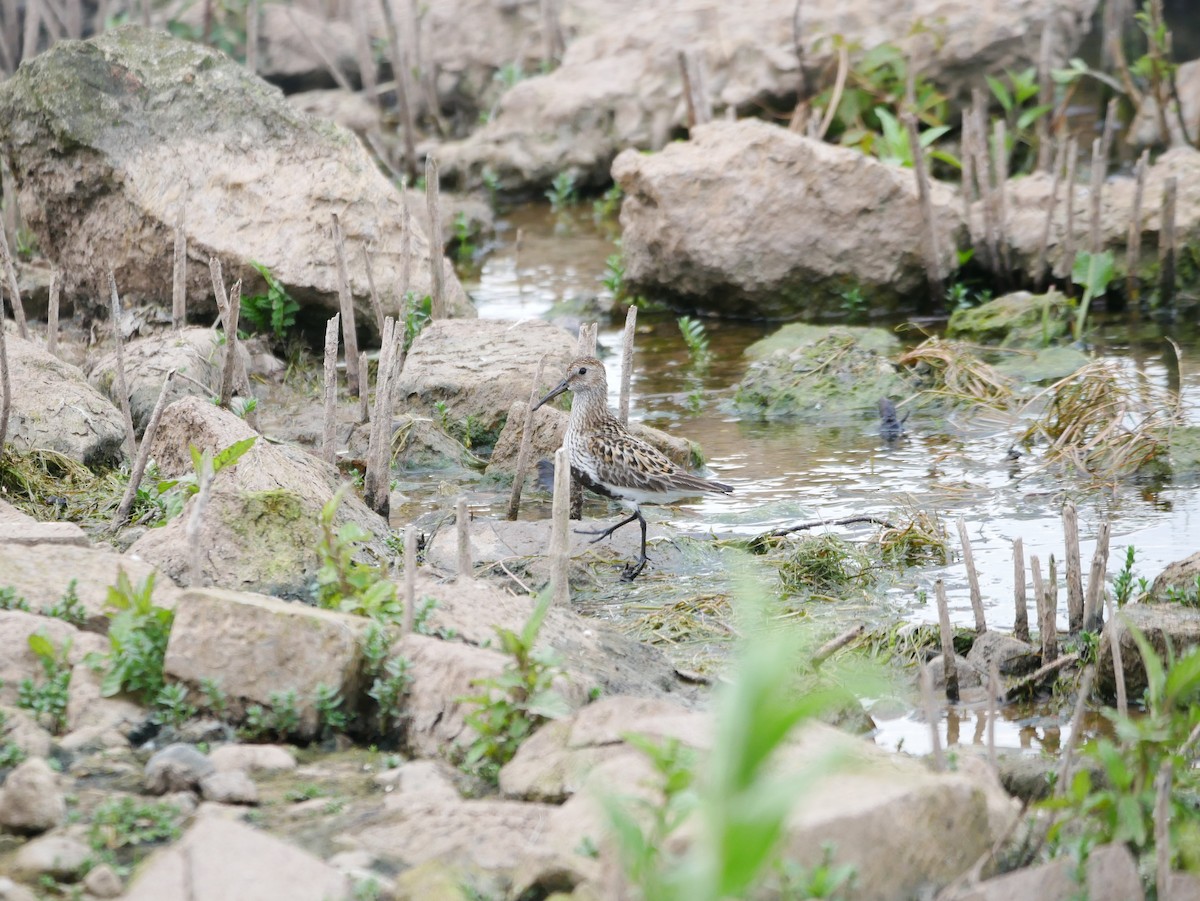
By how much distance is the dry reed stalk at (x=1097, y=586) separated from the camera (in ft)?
19.7

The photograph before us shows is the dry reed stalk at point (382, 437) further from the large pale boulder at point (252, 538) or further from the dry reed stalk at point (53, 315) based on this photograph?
the dry reed stalk at point (53, 315)

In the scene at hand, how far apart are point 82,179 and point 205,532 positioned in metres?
6.06

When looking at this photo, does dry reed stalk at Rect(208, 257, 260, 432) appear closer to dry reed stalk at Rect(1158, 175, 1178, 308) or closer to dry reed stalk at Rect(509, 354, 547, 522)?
dry reed stalk at Rect(509, 354, 547, 522)

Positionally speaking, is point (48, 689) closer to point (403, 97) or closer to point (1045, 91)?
point (403, 97)

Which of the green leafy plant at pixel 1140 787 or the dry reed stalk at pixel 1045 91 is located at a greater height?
the dry reed stalk at pixel 1045 91

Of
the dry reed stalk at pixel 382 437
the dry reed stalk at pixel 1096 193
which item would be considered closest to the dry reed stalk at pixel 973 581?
the dry reed stalk at pixel 382 437

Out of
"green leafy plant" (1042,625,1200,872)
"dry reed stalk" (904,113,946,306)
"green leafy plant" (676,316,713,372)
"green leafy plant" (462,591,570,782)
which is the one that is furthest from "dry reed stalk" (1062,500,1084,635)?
"dry reed stalk" (904,113,946,306)

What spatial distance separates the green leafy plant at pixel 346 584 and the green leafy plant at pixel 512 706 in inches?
27.8

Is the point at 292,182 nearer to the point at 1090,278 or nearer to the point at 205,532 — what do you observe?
the point at 205,532

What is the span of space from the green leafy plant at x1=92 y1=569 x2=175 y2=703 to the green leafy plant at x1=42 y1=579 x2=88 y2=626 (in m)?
0.25

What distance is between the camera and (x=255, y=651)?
15.6 ft

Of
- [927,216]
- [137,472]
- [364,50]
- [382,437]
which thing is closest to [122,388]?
[137,472]

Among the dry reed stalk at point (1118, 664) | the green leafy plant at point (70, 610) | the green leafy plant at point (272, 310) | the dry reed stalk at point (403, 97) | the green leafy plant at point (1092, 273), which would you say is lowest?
the dry reed stalk at point (1118, 664)

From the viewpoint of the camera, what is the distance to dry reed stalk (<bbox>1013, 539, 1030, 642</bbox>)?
6109 millimetres
